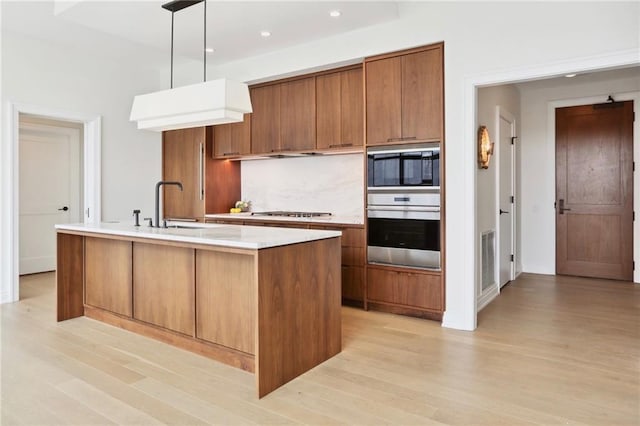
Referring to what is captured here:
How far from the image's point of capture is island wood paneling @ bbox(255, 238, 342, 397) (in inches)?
96.4

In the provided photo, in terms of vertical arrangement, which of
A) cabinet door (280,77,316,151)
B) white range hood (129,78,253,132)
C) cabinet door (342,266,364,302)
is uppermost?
cabinet door (280,77,316,151)

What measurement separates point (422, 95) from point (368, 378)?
251cm

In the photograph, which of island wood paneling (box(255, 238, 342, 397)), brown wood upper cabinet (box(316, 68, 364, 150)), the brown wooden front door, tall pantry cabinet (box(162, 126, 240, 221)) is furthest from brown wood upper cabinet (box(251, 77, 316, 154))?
the brown wooden front door

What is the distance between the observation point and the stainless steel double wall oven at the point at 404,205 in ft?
12.6

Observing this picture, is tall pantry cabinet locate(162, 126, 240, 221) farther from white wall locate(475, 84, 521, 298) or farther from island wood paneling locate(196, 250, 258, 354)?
white wall locate(475, 84, 521, 298)

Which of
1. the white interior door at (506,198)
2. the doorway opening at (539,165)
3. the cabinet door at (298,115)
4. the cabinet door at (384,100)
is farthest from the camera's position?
the doorway opening at (539,165)

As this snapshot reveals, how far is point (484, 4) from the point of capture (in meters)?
3.52

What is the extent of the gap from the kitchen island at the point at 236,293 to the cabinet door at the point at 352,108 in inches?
69.3

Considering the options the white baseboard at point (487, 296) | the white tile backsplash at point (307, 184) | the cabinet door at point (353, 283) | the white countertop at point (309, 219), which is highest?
the white tile backsplash at point (307, 184)

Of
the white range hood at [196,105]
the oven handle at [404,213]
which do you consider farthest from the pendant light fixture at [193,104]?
the oven handle at [404,213]

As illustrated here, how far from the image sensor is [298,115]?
4852 mm

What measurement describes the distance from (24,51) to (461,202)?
4.91 m

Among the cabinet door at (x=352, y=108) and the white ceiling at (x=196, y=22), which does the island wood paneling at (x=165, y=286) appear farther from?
the cabinet door at (x=352, y=108)

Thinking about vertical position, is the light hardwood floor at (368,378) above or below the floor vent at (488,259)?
below
